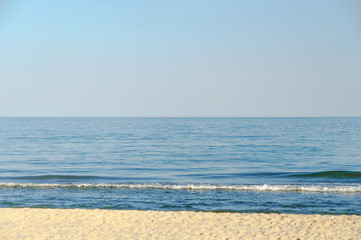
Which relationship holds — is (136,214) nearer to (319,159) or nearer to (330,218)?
(330,218)

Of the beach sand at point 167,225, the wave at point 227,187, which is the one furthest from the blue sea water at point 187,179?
the beach sand at point 167,225

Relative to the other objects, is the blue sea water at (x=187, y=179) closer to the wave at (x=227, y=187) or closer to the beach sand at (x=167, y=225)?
the wave at (x=227, y=187)

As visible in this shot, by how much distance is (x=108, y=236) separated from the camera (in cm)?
1091

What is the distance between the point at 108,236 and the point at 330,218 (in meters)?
7.26

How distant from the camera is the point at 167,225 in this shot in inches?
474

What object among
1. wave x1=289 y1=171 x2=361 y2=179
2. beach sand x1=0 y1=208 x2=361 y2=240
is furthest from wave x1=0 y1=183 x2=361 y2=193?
beach sand x1=0 y1=208 x2=361 y2=240

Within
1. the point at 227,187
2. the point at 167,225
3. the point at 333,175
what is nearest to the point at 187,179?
the point at 227,187

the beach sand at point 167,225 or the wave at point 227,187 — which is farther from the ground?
the beach sand at point 167,225

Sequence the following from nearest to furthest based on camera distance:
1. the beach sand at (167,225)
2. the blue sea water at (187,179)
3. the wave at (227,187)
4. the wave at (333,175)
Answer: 1. the beach sand at (167,225)
2. the blue sea water at (187,179)
3. the wave at (227,187)
4. the wave at (333,175)

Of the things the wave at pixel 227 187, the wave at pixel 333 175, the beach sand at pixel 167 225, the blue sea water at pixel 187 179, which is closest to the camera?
the beach sand at pixel 167 225

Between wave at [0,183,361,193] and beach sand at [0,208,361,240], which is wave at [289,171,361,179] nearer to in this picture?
wave at [0,183,361,193]

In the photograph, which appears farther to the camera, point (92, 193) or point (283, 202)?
point (92, 193)

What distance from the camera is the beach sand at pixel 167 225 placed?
35.8 feet

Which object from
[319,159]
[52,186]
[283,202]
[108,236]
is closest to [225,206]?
[283,202]
